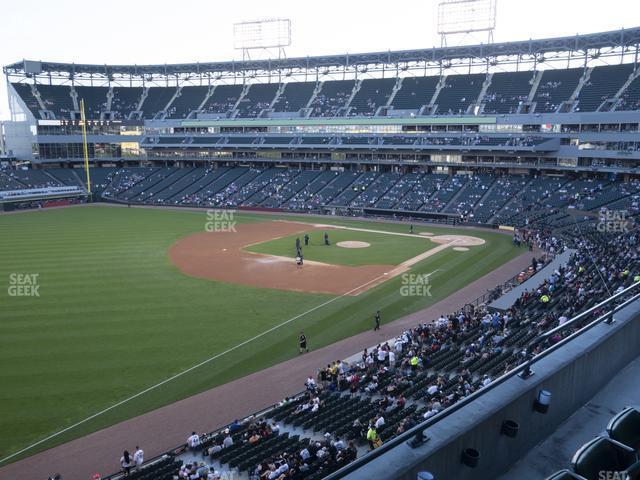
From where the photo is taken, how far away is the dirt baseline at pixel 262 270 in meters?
35.6

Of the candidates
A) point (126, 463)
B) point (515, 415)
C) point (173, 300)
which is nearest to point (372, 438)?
point (126, 463)

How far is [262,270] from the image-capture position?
3944 cm

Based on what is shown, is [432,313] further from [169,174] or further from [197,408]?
[169,174]

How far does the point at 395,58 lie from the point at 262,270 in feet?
179

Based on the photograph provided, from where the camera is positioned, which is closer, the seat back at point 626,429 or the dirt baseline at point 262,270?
the seat back at point 626,429

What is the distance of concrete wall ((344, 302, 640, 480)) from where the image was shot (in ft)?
14.9

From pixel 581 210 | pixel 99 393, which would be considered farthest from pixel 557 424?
pixel 581 210

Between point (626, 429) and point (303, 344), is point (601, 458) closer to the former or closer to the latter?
point (626, 429)

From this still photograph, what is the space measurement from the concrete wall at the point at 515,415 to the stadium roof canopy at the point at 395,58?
2684 inches

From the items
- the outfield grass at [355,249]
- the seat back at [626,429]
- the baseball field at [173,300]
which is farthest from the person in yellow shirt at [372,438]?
the outfield grass at [355,249]

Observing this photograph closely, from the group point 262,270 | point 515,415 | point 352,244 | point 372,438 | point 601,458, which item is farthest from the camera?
point 352,244

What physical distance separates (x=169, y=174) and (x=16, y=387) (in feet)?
247

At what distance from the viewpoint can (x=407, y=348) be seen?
2273cm

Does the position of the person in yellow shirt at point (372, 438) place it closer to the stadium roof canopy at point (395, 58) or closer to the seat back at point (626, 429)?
the seat back at point (626, 429)
